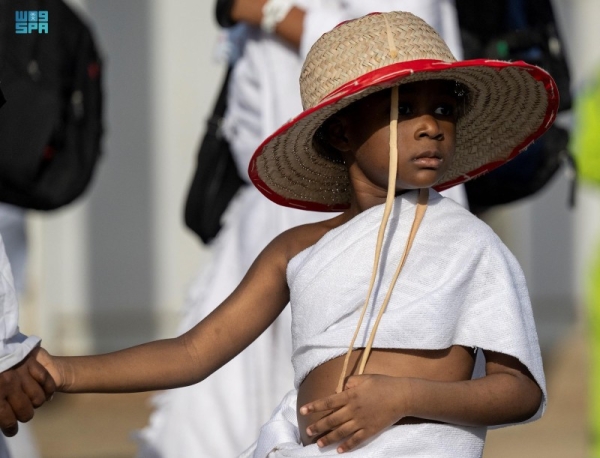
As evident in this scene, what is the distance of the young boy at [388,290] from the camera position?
2826 mm

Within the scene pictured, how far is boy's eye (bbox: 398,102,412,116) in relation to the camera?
9.66 feet

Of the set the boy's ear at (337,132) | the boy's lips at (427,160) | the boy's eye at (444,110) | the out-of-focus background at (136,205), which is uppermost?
the boy's eye at (444,110)

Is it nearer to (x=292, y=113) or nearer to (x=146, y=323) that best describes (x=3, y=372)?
(x=292, y=113)

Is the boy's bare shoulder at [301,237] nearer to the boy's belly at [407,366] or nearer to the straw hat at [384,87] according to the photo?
the straw hat at [384,87]

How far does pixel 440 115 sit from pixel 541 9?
6.02ft

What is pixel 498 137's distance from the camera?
3258 millimetres

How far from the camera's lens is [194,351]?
10.3 ft

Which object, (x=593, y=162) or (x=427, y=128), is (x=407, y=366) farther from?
(x=593, y=162)

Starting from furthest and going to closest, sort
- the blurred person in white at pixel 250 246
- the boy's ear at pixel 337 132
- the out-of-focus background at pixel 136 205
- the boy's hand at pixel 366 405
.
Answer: the out-of-focus background at pixel 136 205 < the blurred person in white at pixel 250 246 < the boy's ear at pixel 337 132 < the boy's hand at pixel 366 405

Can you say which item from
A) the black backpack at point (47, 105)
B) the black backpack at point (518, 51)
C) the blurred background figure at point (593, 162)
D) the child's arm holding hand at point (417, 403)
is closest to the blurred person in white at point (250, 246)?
the black backpack at point (518, 51)

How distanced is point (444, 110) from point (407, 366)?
54cm

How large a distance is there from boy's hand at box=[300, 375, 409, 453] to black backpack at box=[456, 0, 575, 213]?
74.5 inches

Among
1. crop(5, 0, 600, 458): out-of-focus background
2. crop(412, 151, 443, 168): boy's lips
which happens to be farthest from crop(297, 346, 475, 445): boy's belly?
crop(5, 0, 600, 458): out-of-focus background

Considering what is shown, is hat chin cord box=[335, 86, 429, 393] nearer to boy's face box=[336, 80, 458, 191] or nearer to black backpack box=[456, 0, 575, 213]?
boy's face box=[336, 80, 458, 191]
